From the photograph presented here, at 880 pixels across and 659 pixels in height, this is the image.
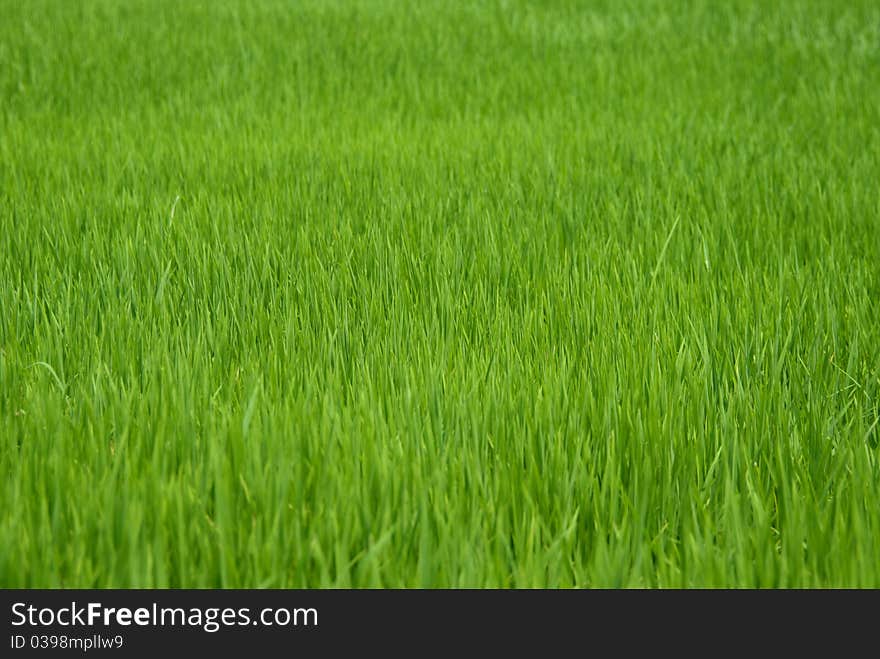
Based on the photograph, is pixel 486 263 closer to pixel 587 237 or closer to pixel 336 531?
pixel 587 237

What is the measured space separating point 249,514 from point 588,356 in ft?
2.68

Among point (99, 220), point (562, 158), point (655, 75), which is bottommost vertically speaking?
point (99, 220)

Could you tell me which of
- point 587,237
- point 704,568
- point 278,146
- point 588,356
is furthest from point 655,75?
point 704,568

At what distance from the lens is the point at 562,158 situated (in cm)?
377

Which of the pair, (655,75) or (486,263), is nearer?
(486,263)

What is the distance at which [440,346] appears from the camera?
6.10 feet

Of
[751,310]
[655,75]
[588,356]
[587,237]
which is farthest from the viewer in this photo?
[655,75]

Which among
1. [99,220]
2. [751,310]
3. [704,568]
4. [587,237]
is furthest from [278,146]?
[704,568]

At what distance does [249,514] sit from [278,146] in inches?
113

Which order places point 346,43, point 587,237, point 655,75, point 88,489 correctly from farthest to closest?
point 346,43 < point 655,75 < point 587,237 < point 88,489

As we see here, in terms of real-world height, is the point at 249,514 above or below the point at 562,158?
below

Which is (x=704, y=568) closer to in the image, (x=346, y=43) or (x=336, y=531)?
(x=336, y=531)

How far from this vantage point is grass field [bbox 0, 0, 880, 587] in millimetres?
1235

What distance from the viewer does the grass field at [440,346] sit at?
1.24 m
